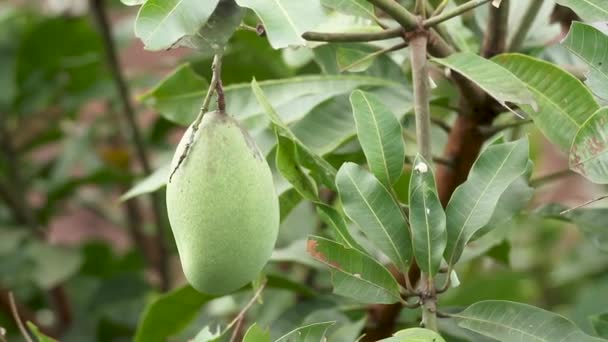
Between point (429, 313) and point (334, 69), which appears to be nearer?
point (429, 313)

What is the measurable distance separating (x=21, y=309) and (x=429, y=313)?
2.51 feet

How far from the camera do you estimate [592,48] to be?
59 cm

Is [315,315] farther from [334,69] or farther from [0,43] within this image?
[0,43]

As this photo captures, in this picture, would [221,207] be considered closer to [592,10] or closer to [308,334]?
[308,334]

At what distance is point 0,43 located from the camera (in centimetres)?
142

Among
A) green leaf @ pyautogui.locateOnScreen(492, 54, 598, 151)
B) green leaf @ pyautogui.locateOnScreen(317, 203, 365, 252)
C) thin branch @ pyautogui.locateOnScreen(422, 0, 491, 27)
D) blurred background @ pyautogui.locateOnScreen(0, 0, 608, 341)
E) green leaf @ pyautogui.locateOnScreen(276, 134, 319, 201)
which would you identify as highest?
thin branch @ pyautogui.locateOnScreen(422, 0, 491, 27)

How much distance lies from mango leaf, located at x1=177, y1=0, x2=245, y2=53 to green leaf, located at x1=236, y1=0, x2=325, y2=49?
17 millimetres

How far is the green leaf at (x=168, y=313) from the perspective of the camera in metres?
0.85

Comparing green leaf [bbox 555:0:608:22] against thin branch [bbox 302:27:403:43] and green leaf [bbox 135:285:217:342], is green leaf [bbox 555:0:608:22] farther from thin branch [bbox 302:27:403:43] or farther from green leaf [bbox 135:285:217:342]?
green leaf [bbox 135:285:217:342]

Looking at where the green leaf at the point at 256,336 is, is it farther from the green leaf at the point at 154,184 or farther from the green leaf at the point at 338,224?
the green leaf at the point at 154,184

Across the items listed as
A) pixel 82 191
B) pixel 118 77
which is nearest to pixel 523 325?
pixel 118 77

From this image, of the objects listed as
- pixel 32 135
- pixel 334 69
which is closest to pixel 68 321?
pixel 32 135

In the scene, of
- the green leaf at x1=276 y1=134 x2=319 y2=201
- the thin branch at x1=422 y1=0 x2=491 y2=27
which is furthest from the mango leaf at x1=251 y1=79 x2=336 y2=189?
the thin branch at x1=422 y1=0 x2=491 y2=27

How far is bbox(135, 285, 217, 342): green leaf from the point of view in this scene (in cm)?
85
